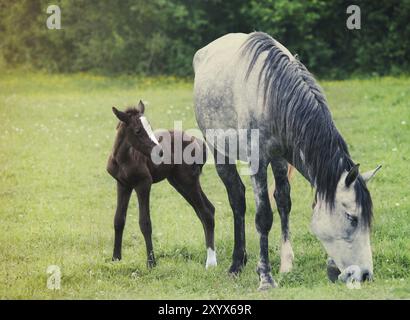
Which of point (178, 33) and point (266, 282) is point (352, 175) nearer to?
point (266, 282)

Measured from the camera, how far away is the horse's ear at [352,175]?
606 cm

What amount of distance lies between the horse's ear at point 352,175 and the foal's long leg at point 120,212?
242 centimetres

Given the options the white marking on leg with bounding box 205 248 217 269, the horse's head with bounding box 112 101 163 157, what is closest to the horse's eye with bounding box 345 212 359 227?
the white marking on leg with bounding box 205 248 217 269

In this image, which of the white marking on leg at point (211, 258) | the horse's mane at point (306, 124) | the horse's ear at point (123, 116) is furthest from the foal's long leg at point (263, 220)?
the horse's ear at point (123, 116)

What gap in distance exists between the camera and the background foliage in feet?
67.7

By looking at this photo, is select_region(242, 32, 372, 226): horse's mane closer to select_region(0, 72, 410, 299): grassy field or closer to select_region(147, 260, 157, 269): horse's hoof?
select_region(0, 72, 410, 299): grassy field

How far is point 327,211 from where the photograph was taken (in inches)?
250

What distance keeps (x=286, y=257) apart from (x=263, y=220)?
0.58 m

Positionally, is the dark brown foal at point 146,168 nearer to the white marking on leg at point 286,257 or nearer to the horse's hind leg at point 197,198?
the horse's hind leg at point 197,198

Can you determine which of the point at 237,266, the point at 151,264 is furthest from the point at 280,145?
the point at 151,264

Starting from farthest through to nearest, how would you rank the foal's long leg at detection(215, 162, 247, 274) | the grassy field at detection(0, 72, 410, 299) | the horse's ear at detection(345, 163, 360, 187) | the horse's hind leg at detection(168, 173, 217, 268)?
the horse's hind leg at detection(168, 173, 217, 268) < the foal's long leg at detection(215, 162, 247, 274) < the grassy field at detection(0, 72, 410, 299) < the horse's ear at detection(345, 163, 360, 187)

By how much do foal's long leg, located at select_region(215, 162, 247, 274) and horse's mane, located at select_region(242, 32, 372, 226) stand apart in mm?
1082
